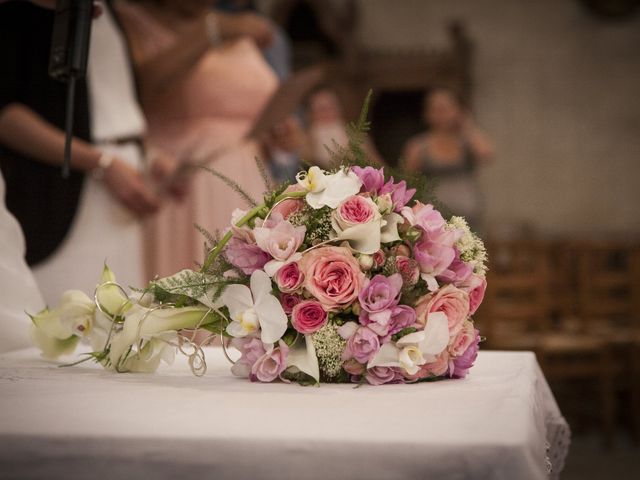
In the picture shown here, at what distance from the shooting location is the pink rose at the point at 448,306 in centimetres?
120

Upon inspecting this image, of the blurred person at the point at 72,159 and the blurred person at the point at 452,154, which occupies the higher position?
the blurred person at the point at 72,159

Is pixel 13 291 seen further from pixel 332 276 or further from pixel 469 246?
pixel 469 246

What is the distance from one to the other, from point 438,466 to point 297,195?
0.51 meters

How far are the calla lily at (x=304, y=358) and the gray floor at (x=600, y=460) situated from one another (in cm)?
258

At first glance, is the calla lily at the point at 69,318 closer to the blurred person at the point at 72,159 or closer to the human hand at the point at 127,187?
the blurred person at the point at 72,159

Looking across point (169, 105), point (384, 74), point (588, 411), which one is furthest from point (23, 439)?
point (384, 74)

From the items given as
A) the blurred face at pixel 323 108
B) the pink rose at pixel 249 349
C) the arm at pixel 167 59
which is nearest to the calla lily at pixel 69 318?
the pink rose at pixel 249 349

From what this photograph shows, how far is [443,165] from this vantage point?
686 cm

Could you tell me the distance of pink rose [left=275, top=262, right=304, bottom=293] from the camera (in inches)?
46.2

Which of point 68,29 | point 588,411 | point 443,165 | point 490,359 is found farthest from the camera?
point 443,165

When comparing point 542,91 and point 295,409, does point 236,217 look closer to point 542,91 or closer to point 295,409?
point 295,409

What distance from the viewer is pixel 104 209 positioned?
2.37 m

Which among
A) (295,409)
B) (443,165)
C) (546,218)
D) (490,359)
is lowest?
(546,218)

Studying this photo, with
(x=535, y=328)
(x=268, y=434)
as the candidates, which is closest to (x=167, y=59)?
(x=268, y=434)
